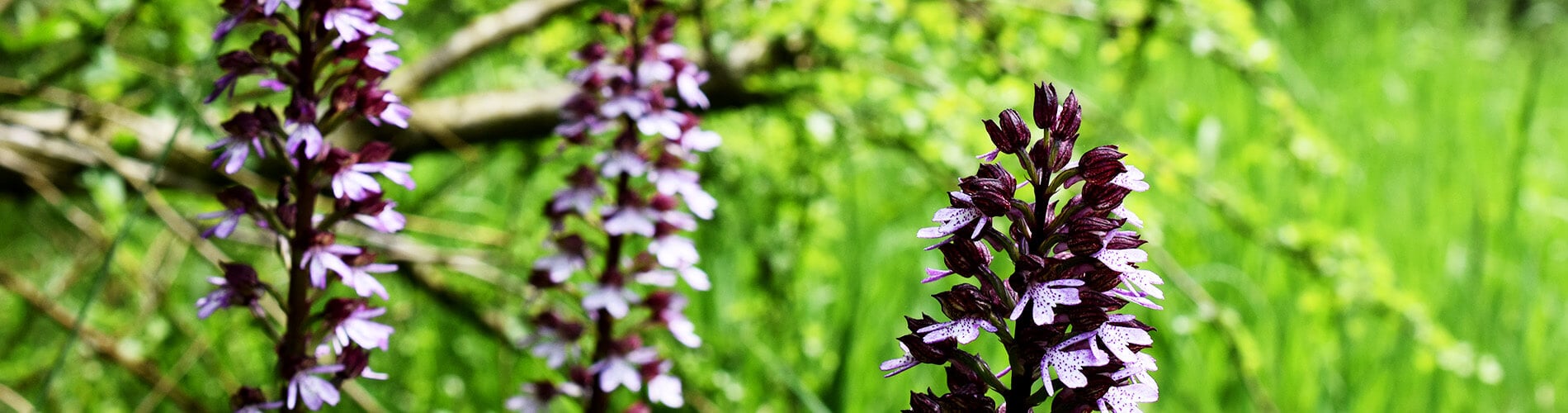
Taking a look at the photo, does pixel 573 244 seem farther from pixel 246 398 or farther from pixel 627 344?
pixel 246 398

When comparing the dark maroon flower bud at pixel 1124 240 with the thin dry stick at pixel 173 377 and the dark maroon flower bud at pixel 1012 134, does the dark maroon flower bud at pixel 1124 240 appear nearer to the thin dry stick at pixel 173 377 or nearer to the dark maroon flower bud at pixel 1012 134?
the dark maroon flower bud at pixel 1012 134

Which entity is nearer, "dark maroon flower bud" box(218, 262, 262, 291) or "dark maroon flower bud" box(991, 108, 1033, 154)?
"dark maroon flower bud" box(991, 108, 1033, 154)

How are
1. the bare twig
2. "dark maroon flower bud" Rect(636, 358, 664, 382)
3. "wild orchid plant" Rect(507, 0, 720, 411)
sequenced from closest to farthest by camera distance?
"wild orchid plant" Rect(507, 0, 720, 411) < "dark maroon flower bud" Rect(636, 358, 664, 382) < the bare twig

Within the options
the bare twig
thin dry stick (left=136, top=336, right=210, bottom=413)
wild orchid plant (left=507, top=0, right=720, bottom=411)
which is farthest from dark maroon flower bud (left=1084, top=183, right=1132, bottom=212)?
the bare twig

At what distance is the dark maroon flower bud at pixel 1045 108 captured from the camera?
91 centimetres

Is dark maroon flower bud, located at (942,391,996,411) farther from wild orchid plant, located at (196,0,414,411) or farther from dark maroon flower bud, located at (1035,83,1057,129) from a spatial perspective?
wild orchid plant, located at (196,0,414,411)

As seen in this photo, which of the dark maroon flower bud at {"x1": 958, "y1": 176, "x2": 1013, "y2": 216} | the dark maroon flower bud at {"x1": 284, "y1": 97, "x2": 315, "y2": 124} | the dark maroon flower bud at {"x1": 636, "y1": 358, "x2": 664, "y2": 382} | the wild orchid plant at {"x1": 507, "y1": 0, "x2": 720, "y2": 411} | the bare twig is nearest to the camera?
the dark maroon flower bud at {"x1": 958, "y1": 176, "x2": 1013, "y2": 216}

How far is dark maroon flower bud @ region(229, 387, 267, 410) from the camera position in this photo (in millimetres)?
1217

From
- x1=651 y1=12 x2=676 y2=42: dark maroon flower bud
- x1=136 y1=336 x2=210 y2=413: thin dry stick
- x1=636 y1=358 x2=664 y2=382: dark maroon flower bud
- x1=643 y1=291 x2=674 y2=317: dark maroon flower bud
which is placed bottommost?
x1=136 y1=336 x2=210 y2=413: thin dry stick

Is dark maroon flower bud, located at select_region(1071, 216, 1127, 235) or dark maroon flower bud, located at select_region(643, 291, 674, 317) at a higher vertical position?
dark maroon flower bud, located at select_region(1071, 216, 1127, 235)

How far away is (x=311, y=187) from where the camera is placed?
1.20 metres

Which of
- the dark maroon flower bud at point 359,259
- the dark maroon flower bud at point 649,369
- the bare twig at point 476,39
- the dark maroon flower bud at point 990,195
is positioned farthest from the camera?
the bare twig at point 476,39

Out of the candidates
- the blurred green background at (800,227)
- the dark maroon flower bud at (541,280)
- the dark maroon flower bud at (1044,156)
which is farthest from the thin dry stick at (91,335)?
the dark maroon flower bud at (1044,156)

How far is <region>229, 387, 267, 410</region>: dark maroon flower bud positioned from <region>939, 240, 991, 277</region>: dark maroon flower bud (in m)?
0.75
